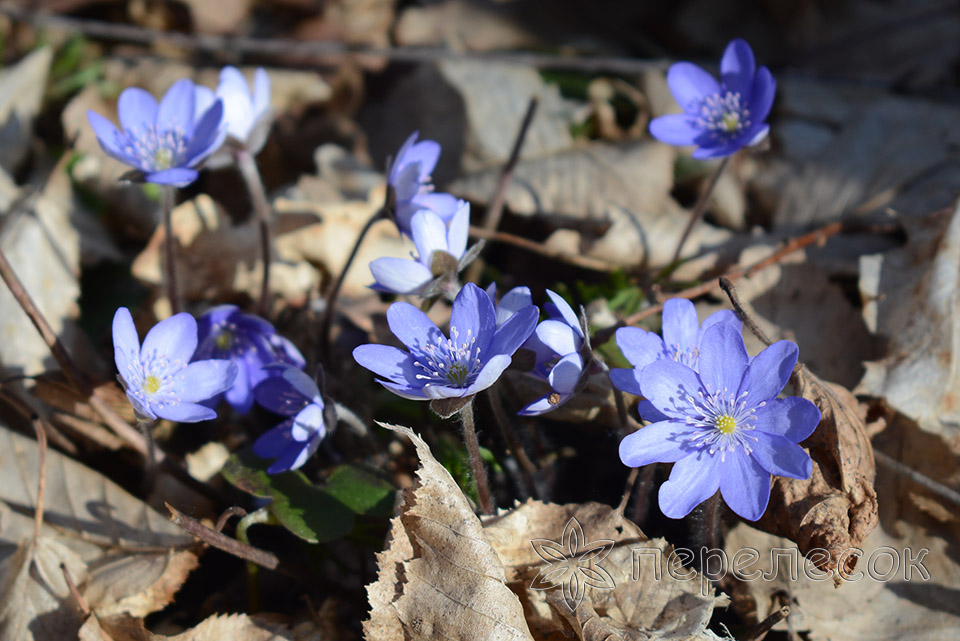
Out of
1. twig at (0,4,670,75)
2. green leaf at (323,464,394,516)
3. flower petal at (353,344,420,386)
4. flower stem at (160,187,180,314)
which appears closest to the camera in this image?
flower petal at (353,344,420,386)

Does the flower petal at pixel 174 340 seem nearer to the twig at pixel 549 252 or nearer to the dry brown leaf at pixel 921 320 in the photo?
the twig at pixel 549 252

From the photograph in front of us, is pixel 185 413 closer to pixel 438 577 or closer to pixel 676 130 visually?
pixel 438 577

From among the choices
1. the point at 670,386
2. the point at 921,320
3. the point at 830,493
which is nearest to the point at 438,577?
the point at 670,386

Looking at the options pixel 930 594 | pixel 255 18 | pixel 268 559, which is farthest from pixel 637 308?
pixel 255 18

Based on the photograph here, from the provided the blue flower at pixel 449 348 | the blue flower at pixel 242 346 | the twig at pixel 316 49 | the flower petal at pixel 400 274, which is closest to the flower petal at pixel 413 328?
the blue flower at pixel 449 348

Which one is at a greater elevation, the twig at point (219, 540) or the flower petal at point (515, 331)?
the flower petal at point (515, 331)

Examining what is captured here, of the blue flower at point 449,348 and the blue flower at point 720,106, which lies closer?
the blue flower at point 449,348

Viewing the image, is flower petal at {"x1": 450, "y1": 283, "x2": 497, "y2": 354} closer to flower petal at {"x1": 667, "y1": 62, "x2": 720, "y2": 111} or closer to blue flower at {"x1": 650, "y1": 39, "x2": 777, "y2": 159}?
blue flower at {"x1": 650, "y1": 39, "x2": 777, "y2": 159}

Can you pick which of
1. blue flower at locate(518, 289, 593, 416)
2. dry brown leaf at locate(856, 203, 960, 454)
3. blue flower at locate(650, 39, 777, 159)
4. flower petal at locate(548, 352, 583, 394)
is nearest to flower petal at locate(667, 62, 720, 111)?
blue flower at locate(650, 39, 777, 159)
